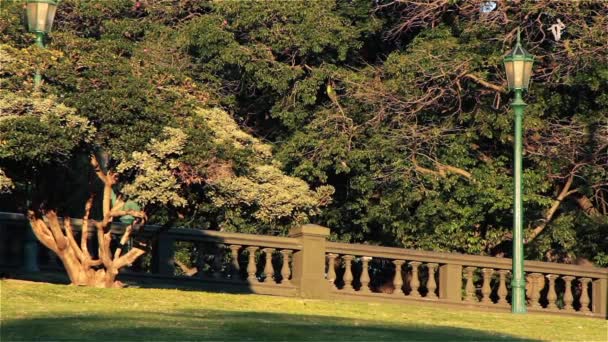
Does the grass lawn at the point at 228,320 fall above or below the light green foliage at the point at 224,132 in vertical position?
below

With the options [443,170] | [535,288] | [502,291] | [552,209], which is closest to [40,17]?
[502,291]

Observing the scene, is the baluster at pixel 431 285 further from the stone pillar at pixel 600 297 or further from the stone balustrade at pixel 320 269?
the stone pillar at pixel 600 297

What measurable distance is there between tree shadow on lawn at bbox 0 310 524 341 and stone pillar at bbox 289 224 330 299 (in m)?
5.81

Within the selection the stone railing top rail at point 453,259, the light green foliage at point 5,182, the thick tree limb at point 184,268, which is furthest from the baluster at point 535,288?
the light green foliage at point 5,182

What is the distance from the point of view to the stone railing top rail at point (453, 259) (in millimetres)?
24609

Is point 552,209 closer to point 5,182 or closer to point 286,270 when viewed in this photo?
point 286,270

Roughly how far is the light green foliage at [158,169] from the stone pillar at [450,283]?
7.54 m

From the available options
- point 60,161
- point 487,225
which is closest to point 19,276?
point 60,161

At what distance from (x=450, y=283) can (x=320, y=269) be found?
9.18 feet

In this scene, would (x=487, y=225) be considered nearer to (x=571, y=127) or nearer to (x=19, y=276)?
(x=571, y=127)

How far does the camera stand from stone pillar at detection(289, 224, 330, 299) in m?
23.9

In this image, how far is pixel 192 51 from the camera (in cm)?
3088

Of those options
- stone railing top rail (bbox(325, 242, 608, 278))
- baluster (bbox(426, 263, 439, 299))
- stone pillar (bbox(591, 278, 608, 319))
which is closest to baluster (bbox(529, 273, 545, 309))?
stone railing top rail (bbox(325, 242, 608, 278))

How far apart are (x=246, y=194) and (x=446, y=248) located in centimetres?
911
